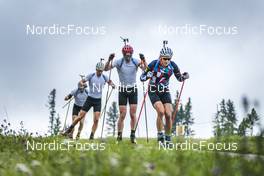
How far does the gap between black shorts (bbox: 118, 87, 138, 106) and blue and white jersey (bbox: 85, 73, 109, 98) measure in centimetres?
293

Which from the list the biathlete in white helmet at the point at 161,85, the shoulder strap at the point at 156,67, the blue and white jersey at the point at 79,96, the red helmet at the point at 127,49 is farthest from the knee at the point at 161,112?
the blue and white jersey at the point at 79,96

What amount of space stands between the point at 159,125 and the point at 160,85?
114cm

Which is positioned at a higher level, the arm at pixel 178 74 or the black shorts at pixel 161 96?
the arm at pixel 178 74

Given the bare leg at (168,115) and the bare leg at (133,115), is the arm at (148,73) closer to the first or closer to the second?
the bare leg at (168,115)

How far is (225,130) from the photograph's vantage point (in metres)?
6.21

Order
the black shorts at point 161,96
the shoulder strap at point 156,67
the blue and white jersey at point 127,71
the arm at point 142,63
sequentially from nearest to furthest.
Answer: the black shorts at point 161,96 < the shoulder strap at point 156,67 < the blue and white jersey at point 127,71 < the arm at point 142,63

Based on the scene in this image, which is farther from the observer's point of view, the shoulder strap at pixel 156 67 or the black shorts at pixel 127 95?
the black shorts at pixel 127 95

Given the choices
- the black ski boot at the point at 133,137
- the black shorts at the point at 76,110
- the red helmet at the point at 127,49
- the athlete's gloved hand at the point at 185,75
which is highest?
the red helmet at the point at 127,49

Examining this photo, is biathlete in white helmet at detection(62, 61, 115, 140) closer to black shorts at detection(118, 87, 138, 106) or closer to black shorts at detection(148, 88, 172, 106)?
black shorts at detection(118, 87, 138, 106)

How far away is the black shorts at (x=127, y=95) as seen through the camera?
1561 cm

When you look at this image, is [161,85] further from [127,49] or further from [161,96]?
[127,49]

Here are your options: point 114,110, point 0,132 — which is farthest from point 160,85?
point 114,110

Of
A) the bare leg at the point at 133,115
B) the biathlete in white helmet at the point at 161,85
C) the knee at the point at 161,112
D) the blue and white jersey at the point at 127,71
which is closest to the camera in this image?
the knee at the point at 161,112

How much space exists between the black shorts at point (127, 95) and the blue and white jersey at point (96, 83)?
2925 mm
